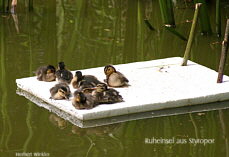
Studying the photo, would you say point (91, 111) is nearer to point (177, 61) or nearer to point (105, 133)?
point (105, 133)

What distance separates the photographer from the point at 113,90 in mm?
6359

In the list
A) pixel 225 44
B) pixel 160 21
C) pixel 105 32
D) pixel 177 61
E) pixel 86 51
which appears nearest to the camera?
pixel 225 44

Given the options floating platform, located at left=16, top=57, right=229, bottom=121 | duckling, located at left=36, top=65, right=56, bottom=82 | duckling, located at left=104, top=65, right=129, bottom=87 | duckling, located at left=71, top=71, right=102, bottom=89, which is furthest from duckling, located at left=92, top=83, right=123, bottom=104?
duckling, located at left=36, top=65, right=56, bottom=82

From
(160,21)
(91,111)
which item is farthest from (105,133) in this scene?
(160,21)

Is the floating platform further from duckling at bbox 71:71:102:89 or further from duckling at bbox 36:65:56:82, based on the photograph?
duckling at bbox 71:71:102:89

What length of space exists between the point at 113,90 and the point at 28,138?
87 cm

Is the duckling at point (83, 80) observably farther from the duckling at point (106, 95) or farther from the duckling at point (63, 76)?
the duckling at point (106, 95)

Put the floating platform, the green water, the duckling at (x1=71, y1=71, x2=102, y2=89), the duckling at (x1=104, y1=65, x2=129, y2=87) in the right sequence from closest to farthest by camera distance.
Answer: the green water, the floating platform, the duckling at (x1=71, y1=71, x2=102, y2=89), the duckling at (x1=104, y1=65, x2=129, y2=87)

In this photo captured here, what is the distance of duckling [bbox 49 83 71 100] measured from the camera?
6.37 meters

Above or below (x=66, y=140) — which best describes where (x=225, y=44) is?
above

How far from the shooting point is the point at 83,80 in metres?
6.59

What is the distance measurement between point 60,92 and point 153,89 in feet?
2.71

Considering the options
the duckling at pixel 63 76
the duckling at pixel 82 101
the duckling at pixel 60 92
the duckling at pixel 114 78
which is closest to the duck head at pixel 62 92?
the duckling at pixel 60 92

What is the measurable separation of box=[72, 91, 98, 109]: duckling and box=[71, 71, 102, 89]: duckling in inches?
11.6
